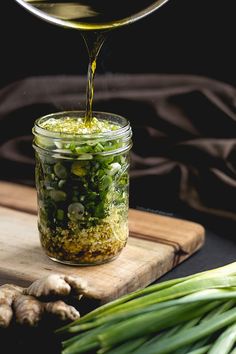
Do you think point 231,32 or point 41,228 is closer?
point 41,228

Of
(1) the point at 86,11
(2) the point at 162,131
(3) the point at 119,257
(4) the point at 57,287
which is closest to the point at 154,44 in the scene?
(2) the point at 162,131

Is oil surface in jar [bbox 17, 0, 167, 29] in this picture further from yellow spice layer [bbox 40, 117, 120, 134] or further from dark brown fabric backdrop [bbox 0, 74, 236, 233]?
dark brown fabric backdrop [bbox 0, 74, 236, 233]

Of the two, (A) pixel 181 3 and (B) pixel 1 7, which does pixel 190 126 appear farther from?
(B) pixel 1 7

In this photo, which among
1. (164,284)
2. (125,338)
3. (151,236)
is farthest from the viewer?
(151,236)

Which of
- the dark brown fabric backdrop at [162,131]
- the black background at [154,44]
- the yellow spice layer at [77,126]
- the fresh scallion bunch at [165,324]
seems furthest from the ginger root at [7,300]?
the black background at [154,44]

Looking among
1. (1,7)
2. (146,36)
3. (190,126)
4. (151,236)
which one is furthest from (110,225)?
(1,7)

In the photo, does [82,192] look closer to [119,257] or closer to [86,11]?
[119,257]

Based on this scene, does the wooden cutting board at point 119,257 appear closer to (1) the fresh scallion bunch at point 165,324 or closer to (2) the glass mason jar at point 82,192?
(2) the glass mason jar at point 82,192
